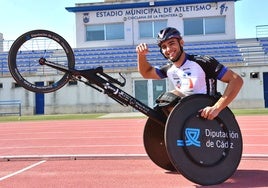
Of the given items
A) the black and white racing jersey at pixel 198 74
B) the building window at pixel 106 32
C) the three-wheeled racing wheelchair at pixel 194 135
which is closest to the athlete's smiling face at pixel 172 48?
the black and white racing jersey at pixel 198 74

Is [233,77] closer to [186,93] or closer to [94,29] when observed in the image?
[186,93]

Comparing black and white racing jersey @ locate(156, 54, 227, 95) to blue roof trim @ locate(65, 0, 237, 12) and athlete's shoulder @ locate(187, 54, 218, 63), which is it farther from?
blue roof trim @ locate(65, 0, 237, 12)

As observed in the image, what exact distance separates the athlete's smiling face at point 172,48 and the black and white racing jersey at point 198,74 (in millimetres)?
155

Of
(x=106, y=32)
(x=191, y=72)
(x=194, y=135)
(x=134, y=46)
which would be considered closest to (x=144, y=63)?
(x=191, y=72)

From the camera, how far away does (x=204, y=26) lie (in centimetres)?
3325

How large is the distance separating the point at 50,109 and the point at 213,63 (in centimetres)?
2545

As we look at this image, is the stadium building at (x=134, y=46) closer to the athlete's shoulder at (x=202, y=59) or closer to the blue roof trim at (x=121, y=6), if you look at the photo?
the blue roof trim at (x=121, y=6)

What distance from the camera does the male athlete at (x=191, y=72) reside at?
446 centimetres

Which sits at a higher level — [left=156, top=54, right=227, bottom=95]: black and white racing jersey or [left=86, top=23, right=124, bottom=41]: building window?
[left=86, top=23, right=124, bottom=41]: building window

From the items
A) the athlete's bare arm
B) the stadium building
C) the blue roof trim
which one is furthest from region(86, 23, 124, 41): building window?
the athlete's bare arm

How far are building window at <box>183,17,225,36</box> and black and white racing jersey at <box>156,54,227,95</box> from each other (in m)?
29.3

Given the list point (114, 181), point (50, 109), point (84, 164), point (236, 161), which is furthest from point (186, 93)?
point (50, 109)

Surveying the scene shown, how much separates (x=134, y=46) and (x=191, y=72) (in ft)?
92.8

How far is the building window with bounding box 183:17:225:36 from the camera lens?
33156 millimetres
